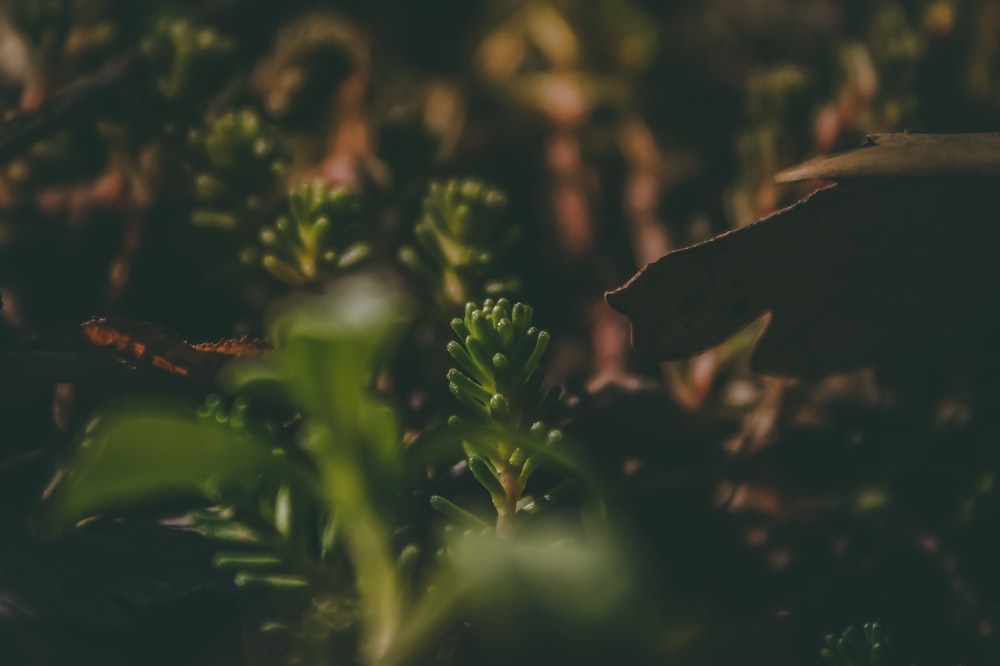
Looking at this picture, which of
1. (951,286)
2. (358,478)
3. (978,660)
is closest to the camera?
(358,478)

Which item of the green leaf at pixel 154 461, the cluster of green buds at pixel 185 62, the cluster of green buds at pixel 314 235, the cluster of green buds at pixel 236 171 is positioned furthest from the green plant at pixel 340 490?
the cluster of green buds at pixel 185 62

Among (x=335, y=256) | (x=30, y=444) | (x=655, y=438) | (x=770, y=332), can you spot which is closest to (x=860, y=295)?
(x=770, y=332)

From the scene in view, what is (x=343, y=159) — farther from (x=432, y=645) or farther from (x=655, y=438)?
(x=432, y=645)

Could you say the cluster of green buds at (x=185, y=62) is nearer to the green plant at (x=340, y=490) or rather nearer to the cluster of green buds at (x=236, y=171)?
the cluster of green buds at (x=236, y=171)

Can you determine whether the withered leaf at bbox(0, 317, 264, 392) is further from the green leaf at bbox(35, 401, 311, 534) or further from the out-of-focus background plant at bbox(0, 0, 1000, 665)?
the green leaf at bbox(35, 401, 311, 534)

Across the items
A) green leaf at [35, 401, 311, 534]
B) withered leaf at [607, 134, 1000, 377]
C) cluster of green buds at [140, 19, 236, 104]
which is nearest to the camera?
green leaf at [35, 401, 311, 534]

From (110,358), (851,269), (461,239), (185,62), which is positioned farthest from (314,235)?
(851,269)

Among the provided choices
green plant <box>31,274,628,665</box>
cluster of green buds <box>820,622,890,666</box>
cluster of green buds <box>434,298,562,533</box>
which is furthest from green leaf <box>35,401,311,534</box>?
cluster of green buds <box>820,622,890,666</box>

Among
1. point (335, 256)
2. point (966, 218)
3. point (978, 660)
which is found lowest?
point (978, 660)
